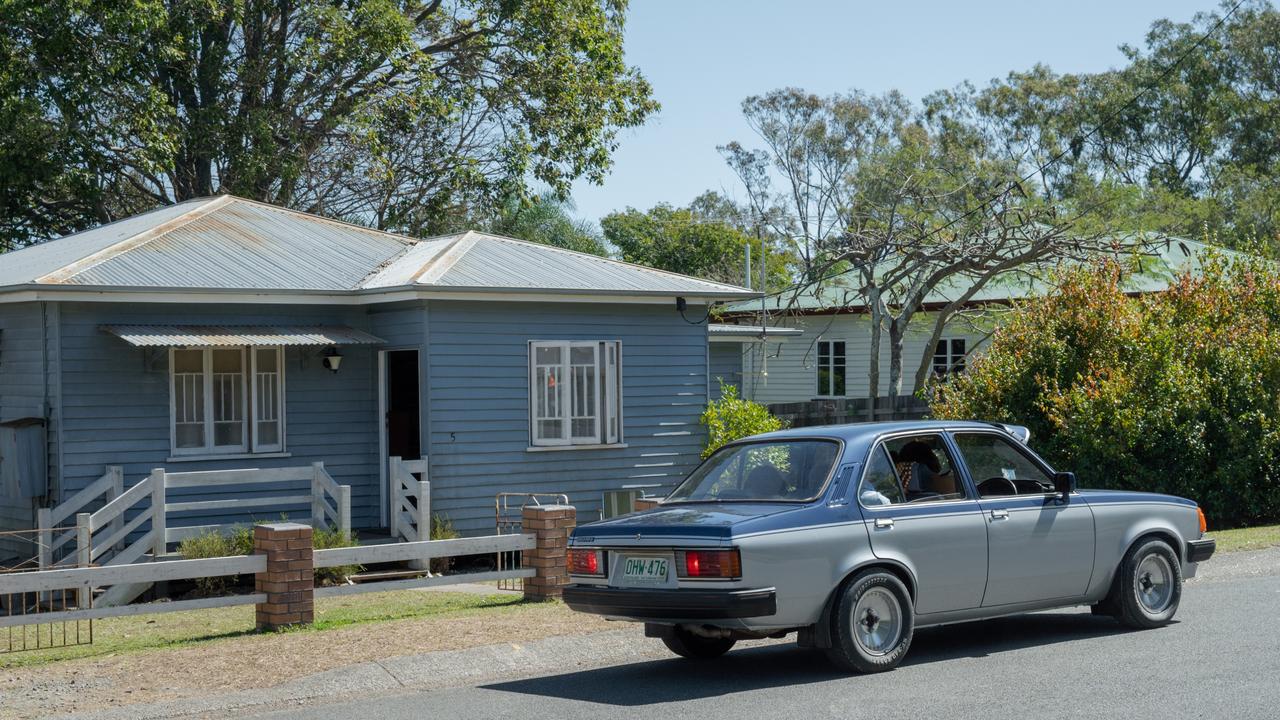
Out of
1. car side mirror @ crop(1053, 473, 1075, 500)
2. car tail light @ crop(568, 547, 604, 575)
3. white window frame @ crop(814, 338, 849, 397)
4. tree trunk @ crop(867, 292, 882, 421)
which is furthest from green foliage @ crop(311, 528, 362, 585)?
white window frame @ crop(814, 338, 849, 397)

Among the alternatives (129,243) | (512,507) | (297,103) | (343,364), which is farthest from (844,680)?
(297,103)

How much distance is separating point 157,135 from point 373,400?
33.0 feet

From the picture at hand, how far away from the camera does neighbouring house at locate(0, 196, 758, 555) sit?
51.1ft

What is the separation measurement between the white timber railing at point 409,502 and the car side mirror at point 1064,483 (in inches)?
306

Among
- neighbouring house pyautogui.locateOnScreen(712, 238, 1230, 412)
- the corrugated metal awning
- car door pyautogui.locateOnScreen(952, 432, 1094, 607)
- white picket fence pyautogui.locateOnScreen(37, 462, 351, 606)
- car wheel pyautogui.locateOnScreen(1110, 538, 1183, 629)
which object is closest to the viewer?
car door pyautogui.locateOnScreen(952, 432, 1094, 607)

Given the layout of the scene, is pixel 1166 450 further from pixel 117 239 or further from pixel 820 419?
pixel 117 239

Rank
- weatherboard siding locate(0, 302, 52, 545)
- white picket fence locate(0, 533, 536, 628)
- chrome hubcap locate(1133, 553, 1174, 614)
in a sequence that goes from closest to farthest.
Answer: chrome hubcap locate(1133, 553, 1174, 614) < white picket fence locate(0, 533, 536, 628) < weatherboard siding locate(0, 302, 52, 545)

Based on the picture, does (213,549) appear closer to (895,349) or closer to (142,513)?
(142,513)

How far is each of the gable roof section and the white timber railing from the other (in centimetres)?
209

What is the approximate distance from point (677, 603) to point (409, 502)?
885 cm

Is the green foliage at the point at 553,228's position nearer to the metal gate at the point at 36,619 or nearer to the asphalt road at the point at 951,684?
the metal gate at the point at 36,619

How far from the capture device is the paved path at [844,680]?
7.38 meters

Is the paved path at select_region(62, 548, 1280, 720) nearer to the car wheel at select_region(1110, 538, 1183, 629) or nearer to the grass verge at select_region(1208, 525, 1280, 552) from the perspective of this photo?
the car wheel at select_region(1110, 538, 1183, 629)

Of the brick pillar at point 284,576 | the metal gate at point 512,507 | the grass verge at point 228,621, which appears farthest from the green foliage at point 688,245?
the brick pillar at point 284,576
